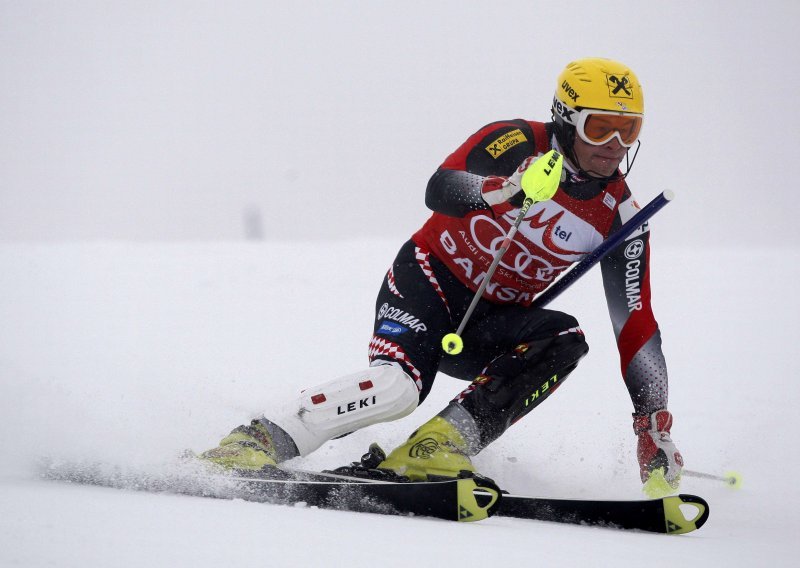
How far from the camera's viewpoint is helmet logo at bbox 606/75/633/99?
149 inches

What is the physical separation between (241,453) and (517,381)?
3.80 ft

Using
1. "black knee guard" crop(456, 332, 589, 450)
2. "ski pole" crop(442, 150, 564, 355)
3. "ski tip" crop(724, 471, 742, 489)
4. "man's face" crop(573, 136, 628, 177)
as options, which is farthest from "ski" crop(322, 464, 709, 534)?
"man's face" crop(573, 136, 628, 177)

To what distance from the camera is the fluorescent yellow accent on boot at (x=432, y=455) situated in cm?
341

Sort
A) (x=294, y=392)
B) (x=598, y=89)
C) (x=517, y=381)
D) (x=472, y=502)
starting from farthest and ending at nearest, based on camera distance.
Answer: (x=294, y=392) → (x=598, y=89) → (x=517, y=381) → (x=472, y=502)

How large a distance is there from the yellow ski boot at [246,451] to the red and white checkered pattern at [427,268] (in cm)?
103

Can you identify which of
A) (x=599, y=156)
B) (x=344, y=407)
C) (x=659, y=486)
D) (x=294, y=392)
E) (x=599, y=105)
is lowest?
(x=659, y=486)

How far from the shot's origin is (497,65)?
60125mm

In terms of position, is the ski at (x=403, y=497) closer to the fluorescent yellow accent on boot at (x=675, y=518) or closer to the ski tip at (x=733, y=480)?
the fluorescent yellow accent on boot at (x=675, y=518)

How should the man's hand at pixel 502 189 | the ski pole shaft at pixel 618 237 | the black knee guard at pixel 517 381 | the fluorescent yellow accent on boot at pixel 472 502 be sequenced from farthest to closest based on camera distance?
the ski pole shaft at pixel 618 237
the black knee guard at pixel 517 381
the man's hand at pixel 502 189
the fluorescent yellow accent on boot at pixel 472 502

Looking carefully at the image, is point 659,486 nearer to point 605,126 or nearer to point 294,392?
point 605,126

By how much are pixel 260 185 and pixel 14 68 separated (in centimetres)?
4896

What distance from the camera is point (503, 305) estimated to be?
13.5 feet

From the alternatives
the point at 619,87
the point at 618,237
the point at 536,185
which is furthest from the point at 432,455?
the point at 619,87

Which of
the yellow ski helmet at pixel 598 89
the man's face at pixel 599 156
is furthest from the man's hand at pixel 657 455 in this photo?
the yellow ski helmet at pixel 598 89
